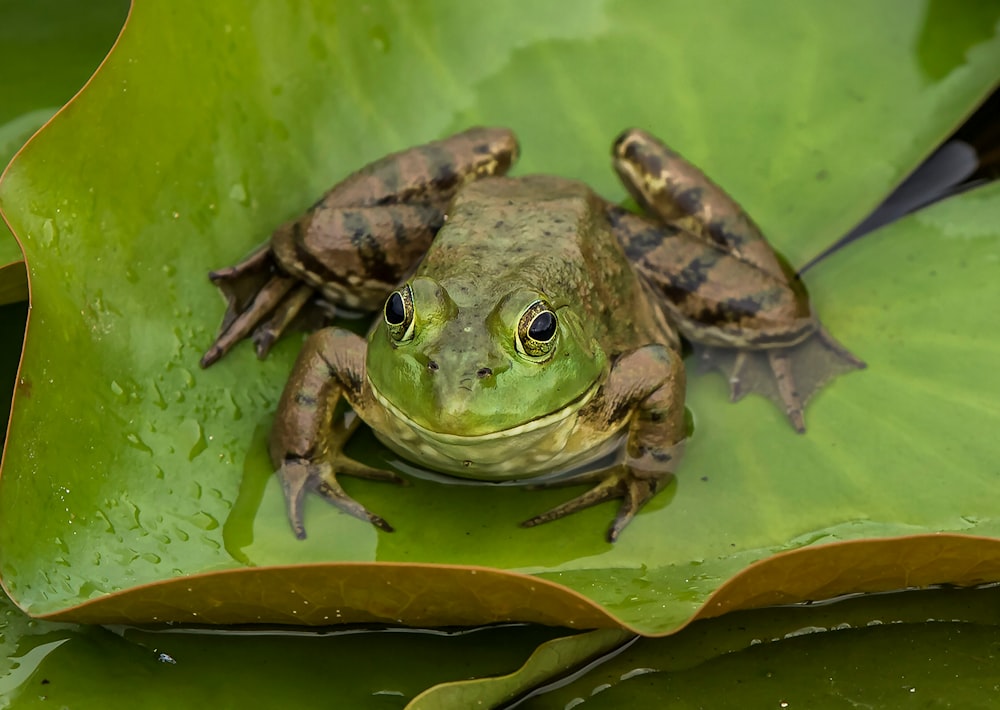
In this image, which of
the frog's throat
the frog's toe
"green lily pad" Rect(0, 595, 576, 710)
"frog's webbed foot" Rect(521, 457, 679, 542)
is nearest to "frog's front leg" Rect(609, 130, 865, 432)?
"frog's webbed foot" Rect(521, 457, 679, 542)

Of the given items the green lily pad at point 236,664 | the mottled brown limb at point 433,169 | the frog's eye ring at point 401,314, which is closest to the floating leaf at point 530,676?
the green lily pad at point 236,664

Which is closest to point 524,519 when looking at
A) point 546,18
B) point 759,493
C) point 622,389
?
point 622,389

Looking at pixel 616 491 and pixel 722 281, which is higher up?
pixel 722 281

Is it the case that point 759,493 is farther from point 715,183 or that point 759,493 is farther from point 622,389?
point 715,183

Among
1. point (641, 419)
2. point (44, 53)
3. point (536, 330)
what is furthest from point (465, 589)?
point (44, 53)

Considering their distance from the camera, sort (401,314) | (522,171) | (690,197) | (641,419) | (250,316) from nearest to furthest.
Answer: (401,314)
(641,419)
(250,316)
(690,197)
(522,171)

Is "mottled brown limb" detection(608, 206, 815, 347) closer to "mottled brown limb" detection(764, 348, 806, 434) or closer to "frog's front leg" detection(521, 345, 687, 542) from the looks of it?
"mottled brown limb" detection(764, 348, 806, 434)

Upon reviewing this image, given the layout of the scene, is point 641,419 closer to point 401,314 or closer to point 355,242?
point 401,314

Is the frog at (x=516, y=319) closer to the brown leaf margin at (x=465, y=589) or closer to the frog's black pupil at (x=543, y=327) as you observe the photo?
the frog's black pupil at (x=543, y=327)
